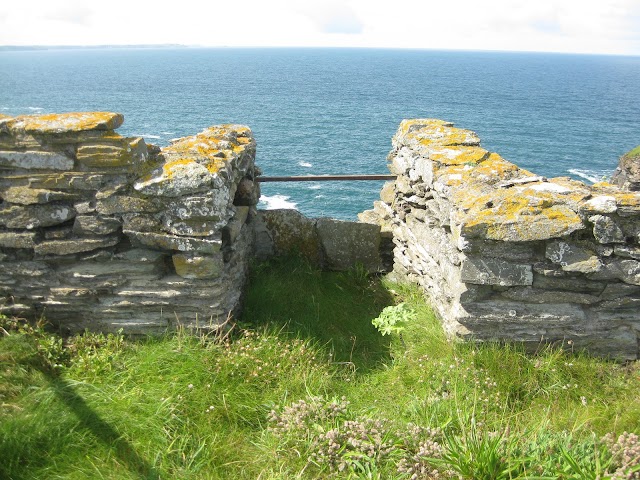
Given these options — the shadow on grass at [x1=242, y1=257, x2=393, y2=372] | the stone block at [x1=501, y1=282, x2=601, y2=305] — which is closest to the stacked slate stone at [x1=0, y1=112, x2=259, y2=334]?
the shadow on grass at [x1=242, y1=257, x2=393, y2=372]

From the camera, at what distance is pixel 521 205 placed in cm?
467

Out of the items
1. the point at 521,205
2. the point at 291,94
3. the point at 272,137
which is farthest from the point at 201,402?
the point at 291,94

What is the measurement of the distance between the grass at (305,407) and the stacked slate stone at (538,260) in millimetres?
266

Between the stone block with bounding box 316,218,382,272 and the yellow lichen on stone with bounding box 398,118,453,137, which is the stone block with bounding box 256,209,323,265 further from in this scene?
the yellow lichen on stone with bounding box 398,118,453,137

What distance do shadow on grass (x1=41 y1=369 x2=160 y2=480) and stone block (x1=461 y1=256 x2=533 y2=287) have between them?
3114 millimetres

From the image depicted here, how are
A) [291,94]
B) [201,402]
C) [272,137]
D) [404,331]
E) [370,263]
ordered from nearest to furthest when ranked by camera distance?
[201,402] < [404,331] < [370,263] < [272,137] < [291,94]

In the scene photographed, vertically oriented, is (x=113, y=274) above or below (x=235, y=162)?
below

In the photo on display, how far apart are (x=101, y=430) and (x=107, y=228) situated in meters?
1.93

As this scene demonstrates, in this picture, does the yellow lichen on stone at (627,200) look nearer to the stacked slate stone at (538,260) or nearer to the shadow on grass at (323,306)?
the stacked slate stone at (538,260)

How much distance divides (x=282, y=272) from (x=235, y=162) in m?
1.81

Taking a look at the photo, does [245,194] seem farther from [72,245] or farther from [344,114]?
[344,114]

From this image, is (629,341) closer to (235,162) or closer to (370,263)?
(370,263)

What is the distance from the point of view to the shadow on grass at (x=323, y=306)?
5.58m

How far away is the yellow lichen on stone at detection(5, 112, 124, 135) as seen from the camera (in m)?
4.70
